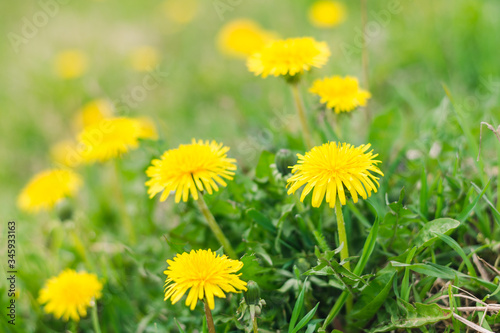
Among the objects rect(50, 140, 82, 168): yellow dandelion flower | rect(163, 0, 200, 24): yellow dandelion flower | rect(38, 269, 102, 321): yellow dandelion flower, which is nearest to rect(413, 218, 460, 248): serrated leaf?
rect(38, 269, 102, 321): yellow dandelion flower

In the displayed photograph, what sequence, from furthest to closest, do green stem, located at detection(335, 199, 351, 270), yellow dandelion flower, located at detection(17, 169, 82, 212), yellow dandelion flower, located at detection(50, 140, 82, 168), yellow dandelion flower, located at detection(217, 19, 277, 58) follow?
yellow dandelion flower, located at detection(217, 19, 277, 58)
yellow dandelion flower, located at detection(50, 140, 82, 168)
yellow dandelion flower, located at detection(17, 169, 82, 212)
green stem, located at detection(335, 199, 351, 270)

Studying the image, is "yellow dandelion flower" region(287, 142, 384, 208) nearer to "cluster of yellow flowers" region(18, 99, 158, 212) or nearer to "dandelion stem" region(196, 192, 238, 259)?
"dandelion stem" region(196, 192, 238, 259)

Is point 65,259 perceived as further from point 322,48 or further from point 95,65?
point 95,65

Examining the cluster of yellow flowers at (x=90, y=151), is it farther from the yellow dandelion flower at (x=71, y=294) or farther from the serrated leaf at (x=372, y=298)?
the serrated leaf at (x=372, y=298)

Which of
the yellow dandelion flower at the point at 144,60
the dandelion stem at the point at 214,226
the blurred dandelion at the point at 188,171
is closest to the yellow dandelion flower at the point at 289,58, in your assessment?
the blurred dandelion at the point at 188,171

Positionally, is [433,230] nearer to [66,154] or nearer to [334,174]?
[334,174]

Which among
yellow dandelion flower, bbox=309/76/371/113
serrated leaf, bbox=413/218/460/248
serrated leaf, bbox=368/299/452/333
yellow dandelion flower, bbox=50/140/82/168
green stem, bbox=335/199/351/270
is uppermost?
yellow dandelion flower, bbox=50/140/82/168

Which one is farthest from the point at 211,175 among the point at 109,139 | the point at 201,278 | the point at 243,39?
the point at 243,39
